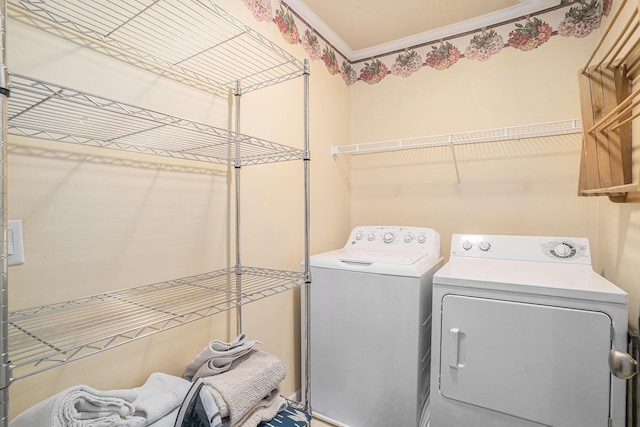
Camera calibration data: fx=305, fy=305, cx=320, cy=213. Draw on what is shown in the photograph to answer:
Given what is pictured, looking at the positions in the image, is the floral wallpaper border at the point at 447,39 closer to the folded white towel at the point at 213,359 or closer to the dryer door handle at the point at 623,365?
the folded white towel at the point at 213,359

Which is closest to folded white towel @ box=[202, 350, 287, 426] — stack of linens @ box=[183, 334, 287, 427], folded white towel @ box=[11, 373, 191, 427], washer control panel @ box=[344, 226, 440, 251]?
stack of linens @ box=[183, 334, 287, 427]

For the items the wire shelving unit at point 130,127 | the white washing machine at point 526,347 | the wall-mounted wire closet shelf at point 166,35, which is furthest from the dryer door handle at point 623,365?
the wall-mounted wire closet shelf at point 166,35

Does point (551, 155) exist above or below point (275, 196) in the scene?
above

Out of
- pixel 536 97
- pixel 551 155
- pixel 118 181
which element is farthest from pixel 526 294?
pixel 118 181

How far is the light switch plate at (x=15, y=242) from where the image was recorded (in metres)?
0.82

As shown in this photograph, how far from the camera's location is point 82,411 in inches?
31.0

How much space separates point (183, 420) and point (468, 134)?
218cm

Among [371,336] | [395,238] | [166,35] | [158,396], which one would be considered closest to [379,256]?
[395,238]

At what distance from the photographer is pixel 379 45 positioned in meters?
2.37

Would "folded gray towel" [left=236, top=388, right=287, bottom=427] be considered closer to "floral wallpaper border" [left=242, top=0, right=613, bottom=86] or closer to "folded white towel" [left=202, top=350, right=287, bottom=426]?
"folded white towel" [left=202, top=350, right=287, bottom=426]

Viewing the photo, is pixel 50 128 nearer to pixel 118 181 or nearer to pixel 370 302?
pixel 118 181

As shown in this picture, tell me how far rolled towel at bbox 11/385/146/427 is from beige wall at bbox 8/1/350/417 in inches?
6.2

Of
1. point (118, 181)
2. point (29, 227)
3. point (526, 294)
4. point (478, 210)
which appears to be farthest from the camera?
point (478, 210)

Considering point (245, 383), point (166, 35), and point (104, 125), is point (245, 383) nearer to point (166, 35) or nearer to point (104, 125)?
point (104, 125)
